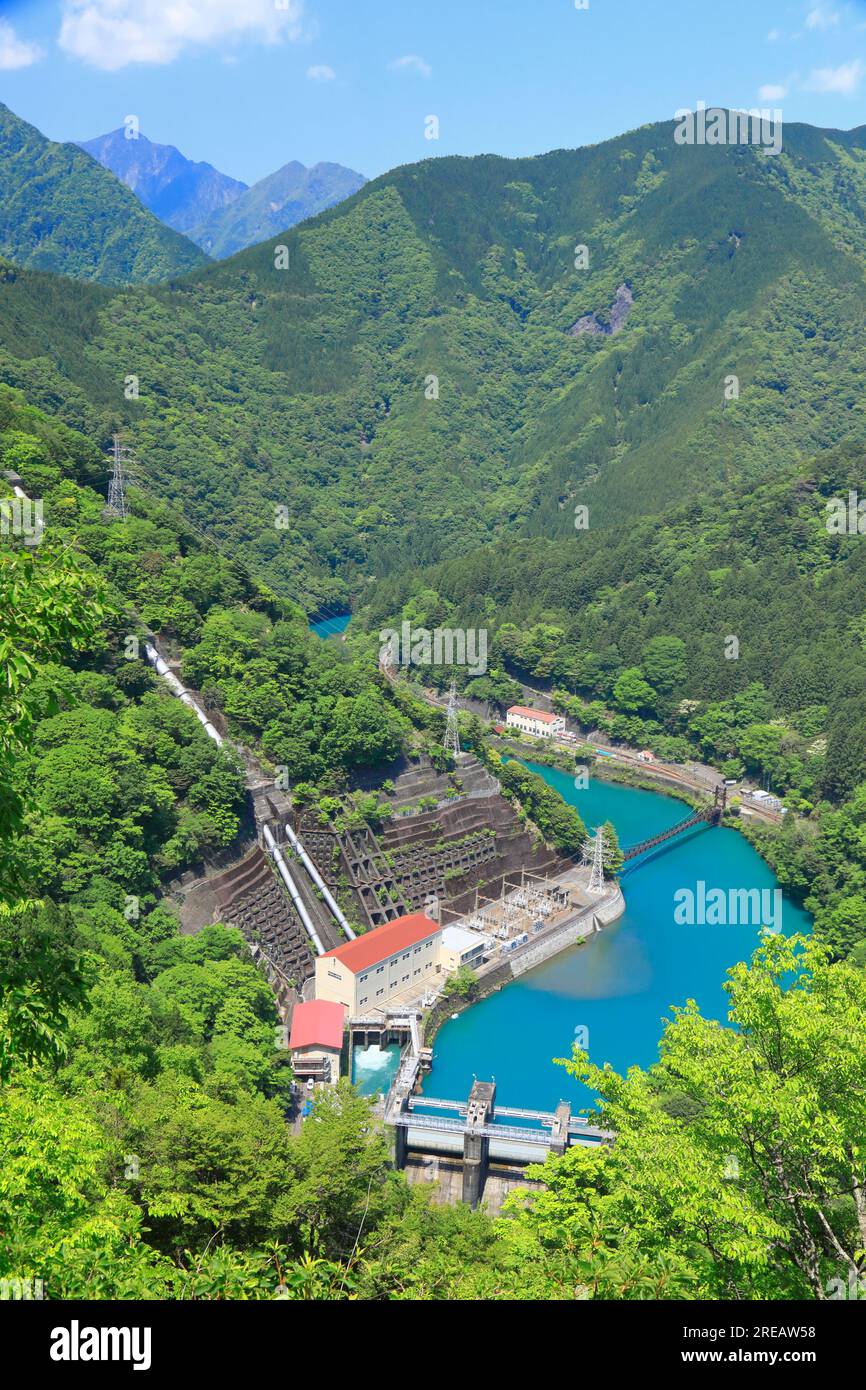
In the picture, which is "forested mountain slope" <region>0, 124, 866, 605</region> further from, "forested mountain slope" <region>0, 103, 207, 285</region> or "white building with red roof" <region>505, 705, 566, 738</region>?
"forested mountain slope" <region>0, 103, 207, 285</region>

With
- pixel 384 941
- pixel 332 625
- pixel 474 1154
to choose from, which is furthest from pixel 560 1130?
pixel 332 625

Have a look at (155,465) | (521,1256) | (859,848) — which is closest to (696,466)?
(155,465)

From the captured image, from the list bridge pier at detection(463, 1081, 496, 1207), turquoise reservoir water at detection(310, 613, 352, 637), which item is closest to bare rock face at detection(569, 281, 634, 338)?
turquoise reservoir water at detection(310, 613, 352, 637)

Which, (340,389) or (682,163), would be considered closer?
(340,389)

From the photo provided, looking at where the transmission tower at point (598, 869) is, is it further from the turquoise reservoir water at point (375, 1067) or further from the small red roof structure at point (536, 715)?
the small red roof structure at point (536, 715)

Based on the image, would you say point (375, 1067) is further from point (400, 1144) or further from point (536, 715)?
point (536, 715)

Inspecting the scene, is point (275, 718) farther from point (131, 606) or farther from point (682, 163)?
point (682, 163)
